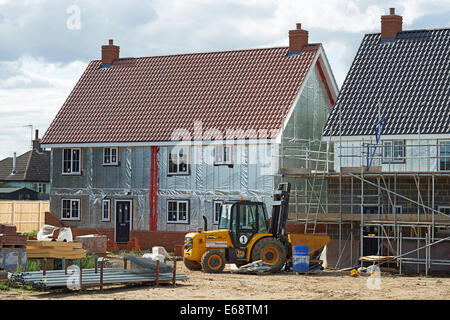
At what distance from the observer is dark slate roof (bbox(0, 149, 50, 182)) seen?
7319 cm

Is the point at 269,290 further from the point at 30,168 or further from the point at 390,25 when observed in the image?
the point at 30,168

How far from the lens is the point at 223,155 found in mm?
35750

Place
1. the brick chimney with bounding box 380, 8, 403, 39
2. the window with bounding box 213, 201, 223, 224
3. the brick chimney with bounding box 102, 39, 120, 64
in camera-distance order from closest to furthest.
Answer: the brick chimney with bounding box 380, 8, 403, 39 → the window with bounding box 213, 201, 223, 224 → the brick chimney with bounding box 102, 39, 120, 64

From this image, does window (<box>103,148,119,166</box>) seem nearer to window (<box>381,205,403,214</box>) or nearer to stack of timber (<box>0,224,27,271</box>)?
window (<box>381,205,403,214</box>)

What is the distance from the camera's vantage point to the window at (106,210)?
126 ft

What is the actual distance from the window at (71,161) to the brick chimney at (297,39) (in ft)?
37.1

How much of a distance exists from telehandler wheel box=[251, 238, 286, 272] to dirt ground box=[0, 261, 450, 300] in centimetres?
45

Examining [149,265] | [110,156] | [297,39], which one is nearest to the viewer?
[149,265]

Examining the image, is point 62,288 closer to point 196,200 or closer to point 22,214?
point 196,200

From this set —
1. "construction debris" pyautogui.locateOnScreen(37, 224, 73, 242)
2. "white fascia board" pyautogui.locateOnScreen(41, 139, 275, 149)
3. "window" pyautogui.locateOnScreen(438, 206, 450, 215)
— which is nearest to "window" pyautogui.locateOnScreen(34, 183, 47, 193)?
"white fascia board" pyautogui.locateOnScreen(41, 139, 275, 149)

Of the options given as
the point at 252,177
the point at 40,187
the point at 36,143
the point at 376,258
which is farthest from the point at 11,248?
the point at 36,143

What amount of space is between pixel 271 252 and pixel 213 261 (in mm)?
1948
